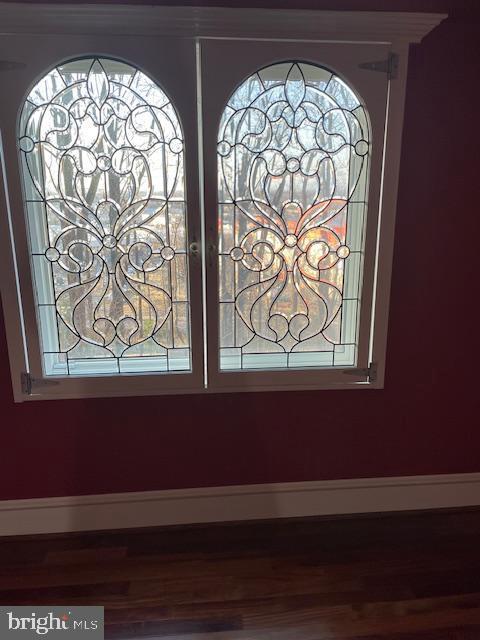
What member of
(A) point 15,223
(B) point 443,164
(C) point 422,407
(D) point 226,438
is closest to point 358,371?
(C) point 422,407

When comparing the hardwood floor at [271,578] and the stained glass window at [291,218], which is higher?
the stained glass window at [291,218]

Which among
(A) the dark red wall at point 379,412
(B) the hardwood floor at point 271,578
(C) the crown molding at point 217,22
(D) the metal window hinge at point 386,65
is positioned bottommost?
(B) the hardwood floor at point 271,578

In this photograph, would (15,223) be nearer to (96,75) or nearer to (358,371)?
(96,75)

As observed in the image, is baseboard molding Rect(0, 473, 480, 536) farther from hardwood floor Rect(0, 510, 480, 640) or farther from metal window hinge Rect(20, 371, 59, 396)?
metal window hinge Rect(20, 371, 59, 396)

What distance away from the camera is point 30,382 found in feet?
6.13

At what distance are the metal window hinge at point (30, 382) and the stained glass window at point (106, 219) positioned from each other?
5 cm

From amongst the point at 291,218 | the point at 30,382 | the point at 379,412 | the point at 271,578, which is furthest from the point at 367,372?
the point at 30,382

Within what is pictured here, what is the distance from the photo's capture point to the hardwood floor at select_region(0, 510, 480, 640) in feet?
5.16

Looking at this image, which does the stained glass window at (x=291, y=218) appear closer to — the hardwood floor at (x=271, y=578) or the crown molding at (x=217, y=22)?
the crown molding at (x=217, y=22)

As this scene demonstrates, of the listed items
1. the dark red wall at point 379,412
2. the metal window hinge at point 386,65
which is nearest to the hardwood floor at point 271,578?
the dark red wall at point 379,412

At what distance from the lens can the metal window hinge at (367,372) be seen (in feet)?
6.46

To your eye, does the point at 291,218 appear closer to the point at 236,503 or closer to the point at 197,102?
the point at 197,102

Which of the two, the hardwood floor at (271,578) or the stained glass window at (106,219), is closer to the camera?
the hardwood floor at (271,578)

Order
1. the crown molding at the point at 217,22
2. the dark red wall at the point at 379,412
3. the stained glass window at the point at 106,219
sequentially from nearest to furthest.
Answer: the crown molding at the point at 217,22, the stained glass window at the point at 106,219, the dark red wall at the point at 379,412
